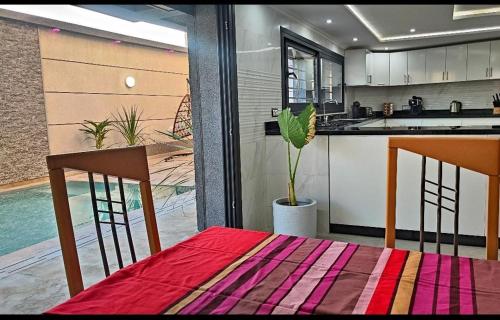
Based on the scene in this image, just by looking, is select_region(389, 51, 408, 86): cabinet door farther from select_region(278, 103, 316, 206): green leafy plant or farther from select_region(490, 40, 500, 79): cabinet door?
select_region(278, 103, 316, 206): green leafy plant

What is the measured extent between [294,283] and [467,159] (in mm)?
774

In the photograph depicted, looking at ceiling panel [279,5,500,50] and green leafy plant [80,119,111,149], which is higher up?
ceiling panel [279,5,500,50]

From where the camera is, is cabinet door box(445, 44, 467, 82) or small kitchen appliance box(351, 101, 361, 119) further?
small kitchen appliance box(351, 101, 361, 119)

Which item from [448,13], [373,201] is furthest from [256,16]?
[448,13]

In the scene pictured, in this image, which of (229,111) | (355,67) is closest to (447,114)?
(355,67)

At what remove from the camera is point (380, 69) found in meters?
7.05

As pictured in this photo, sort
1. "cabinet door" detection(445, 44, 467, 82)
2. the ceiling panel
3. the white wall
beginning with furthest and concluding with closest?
"cabinet door" detection(445, 44, 467, 82) → the ceiling panel → the white wall

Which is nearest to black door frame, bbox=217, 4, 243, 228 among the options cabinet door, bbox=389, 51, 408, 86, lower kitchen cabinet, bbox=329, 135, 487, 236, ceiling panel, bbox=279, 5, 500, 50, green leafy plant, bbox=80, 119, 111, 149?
lower kitchen cabinet, bbox=329, 135, 487, 236

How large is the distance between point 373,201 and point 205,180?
4.58ft

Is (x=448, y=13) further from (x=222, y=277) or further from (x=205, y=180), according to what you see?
(x=222, y=277)

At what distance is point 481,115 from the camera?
21.5ft

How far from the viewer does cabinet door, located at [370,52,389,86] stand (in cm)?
702

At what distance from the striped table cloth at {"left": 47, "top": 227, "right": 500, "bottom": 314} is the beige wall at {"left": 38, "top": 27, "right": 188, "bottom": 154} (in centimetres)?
665

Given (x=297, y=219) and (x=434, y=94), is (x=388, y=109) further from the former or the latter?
(x=297, y=219)
